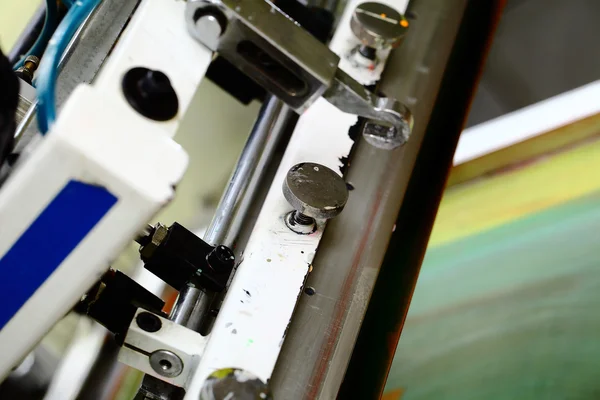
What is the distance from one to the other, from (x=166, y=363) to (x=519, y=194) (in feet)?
2.58

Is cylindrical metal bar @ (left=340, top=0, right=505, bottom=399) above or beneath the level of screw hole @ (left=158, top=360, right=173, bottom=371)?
above

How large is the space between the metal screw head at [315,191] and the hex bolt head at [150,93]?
0.18 m

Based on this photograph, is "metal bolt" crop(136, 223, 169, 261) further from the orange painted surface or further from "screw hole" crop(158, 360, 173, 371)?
the orange painted surface

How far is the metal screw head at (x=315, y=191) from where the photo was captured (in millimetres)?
551

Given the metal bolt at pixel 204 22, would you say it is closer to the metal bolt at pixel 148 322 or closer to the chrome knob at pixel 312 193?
the chrome knob at pixel 312 193

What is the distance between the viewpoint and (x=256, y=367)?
0.51m

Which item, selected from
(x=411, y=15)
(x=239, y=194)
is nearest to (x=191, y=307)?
(x=239, y=194)

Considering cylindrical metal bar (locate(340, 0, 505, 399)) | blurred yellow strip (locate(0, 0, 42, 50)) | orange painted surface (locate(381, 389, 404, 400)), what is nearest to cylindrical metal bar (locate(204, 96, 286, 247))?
cylindrical metal bar (locate(340, 0, 505, 399))

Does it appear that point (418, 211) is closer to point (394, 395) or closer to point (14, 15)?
point (394, 395)

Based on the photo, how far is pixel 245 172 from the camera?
2.52ft

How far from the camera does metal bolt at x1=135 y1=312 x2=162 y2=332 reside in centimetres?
53

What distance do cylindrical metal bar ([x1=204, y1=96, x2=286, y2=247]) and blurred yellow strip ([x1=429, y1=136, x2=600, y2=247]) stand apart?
429mm

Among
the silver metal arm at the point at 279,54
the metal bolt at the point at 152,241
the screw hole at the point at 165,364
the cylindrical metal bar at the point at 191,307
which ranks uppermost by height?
the silver metal arm at the point at 279,54

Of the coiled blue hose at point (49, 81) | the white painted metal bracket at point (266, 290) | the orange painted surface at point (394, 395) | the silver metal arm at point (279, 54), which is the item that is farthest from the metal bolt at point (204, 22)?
the orange painted surface at point (394, 395)
